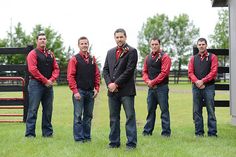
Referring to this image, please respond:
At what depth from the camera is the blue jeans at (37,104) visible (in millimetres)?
7781

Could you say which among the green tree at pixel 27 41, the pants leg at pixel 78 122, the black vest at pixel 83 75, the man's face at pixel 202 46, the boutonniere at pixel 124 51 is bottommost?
the pants leg at pixel 78 122

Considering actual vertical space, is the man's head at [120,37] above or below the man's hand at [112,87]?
above

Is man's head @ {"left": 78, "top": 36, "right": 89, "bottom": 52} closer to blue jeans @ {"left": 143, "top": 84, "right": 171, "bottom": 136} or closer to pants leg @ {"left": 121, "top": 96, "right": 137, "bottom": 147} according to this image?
pants leg @ {"left": 121, "top": 96, "right": 137, "bottom": 147}

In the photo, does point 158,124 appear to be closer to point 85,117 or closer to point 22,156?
point 85,117

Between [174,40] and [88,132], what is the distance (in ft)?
182

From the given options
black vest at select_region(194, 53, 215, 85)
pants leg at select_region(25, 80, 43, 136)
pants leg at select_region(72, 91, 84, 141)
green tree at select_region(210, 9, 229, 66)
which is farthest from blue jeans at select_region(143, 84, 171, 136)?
green tree at select_region(210, 9, 229, 66)

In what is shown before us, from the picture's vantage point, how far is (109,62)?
22.4ft

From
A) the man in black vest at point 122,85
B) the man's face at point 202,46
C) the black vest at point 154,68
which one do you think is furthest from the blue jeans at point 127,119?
the man's face at point 202,46

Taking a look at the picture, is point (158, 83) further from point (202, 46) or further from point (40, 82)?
point (40, 82)

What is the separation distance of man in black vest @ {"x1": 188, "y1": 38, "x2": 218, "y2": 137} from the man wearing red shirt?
1982 millimetres

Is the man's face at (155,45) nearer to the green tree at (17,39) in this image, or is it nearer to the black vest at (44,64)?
the black vest at (44,64)

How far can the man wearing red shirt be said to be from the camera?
7258 millimetres

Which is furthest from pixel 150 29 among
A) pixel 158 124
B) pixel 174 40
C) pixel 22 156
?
pixel 22 156

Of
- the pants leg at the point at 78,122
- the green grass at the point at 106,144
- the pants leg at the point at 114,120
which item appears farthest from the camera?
the pants leg at the point at 78,122
